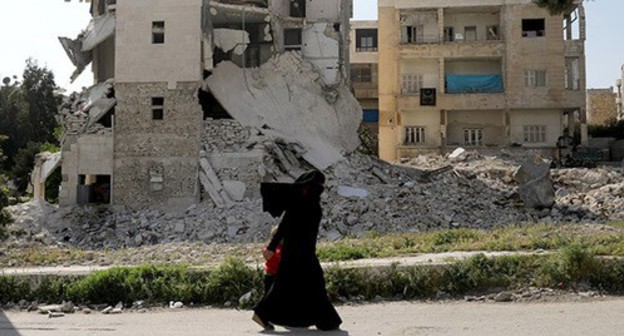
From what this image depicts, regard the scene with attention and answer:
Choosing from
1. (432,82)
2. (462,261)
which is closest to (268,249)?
(462,261)

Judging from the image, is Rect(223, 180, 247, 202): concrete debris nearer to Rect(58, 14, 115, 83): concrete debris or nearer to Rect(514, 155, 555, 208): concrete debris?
Rect(58, 14, 115, 83): concrete debris

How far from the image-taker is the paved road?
6566mm

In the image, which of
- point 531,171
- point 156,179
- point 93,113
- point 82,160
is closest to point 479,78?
point 531,171

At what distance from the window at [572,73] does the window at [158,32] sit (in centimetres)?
2337

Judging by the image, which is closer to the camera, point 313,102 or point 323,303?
point 323,303

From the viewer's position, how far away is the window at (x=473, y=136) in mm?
38375

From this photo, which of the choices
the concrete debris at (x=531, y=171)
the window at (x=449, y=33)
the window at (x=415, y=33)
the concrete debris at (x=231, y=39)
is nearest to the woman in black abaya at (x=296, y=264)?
the concrete debris at (x=531, y=171)

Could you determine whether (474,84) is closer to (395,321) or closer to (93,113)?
(93,113)

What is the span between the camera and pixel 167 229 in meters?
22.8

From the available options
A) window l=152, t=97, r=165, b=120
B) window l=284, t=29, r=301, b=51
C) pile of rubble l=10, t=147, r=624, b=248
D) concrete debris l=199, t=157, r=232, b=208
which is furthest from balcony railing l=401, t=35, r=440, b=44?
concrete debris l=199, t=157, r=232, b=208

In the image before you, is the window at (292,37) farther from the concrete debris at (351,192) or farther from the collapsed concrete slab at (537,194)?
the collapsed concrete slab at (537,194)

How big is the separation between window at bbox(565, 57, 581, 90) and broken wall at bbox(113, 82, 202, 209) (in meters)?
22.7

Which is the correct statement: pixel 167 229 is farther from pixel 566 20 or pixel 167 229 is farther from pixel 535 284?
pixel 566 20

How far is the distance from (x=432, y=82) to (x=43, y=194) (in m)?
21.8
